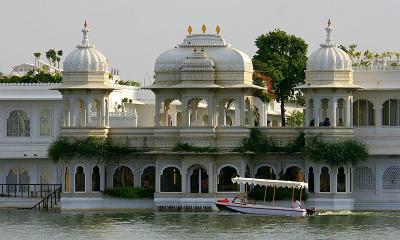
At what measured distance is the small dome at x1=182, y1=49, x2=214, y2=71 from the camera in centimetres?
6450

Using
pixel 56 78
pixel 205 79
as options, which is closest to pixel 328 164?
pixel 205 79

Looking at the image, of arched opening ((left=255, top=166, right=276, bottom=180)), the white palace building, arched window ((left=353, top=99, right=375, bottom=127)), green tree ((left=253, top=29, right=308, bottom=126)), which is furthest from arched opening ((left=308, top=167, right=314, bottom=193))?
green tree ((left=253, top=29, right=308, bottom=126))

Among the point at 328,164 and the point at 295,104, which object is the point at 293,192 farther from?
the point at 295,104

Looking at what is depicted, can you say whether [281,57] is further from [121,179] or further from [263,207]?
[263,207]

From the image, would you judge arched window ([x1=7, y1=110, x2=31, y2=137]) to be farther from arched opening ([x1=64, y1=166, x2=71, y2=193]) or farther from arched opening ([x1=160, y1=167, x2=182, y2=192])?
arched opening ([x1=160, y1=167, x2=182, y2=192])

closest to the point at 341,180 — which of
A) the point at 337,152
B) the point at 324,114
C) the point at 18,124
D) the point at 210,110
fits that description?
the point at 337,152

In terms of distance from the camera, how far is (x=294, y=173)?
6519 centimetres

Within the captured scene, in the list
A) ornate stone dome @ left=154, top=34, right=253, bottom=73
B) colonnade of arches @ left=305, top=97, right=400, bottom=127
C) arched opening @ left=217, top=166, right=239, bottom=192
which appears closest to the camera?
colonnade of arches @ left=305, top=97, right=400, bottom=127

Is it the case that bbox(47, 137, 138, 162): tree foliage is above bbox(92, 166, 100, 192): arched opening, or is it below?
above

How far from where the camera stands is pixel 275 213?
6200 cm

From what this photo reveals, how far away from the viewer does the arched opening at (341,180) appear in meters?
63.9

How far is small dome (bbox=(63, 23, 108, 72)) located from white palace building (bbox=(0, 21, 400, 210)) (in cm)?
4

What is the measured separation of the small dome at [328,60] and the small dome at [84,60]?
26.0 feet

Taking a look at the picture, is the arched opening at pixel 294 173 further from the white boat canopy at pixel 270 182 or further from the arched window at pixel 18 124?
the arched window at pixel 18 124
